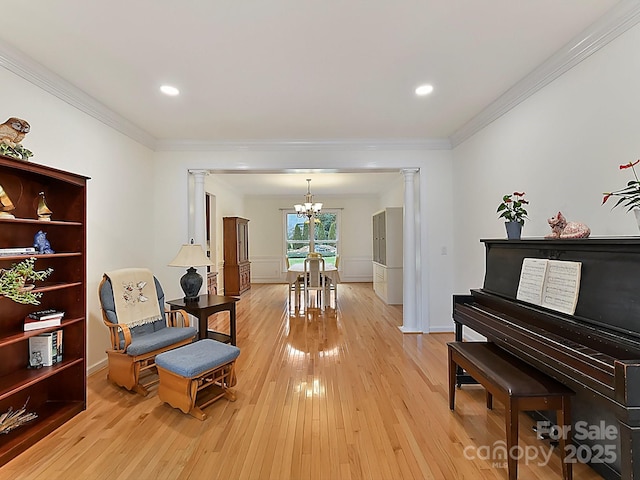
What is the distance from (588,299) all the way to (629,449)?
28.6 inches

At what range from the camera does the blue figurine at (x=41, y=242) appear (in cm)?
229

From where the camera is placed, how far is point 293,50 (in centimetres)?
233

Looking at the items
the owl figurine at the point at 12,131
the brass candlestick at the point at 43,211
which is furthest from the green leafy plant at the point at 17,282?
the owl figurine at the point at 12,131

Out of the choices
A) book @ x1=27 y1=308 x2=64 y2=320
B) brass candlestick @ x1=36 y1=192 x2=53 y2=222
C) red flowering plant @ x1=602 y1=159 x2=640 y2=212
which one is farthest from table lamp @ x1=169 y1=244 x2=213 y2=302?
red flowering plant @ x1=602 y1=159 x2=640 y2=212

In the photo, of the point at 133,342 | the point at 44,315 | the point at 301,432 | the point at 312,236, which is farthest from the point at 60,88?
the point at 312,236

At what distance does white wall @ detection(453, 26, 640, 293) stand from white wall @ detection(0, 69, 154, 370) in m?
3.99

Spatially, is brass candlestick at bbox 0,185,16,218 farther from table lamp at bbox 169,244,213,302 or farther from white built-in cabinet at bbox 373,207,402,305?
white built-in cabinet at bbox 373,207,402,305

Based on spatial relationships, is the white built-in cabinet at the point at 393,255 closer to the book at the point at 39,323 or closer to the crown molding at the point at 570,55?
the crown molding at the point at 570,55

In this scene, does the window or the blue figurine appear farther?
the window

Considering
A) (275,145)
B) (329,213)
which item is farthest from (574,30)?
(329,213)

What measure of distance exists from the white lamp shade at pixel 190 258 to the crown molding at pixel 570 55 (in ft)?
11.2

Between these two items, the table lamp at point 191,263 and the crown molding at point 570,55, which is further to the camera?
the table lamp at point 191,263

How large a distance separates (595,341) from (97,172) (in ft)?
13.7

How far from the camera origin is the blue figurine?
2293mm
